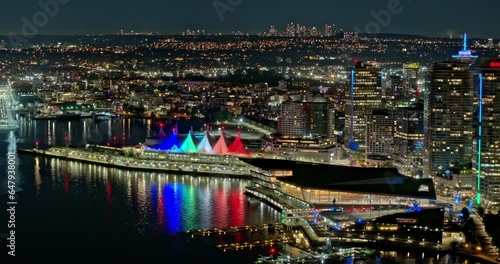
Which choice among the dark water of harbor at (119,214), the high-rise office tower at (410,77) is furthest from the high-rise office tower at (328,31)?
the dark water of harbor at (119,214)

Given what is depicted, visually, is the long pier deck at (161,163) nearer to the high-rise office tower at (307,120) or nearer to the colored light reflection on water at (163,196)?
the colored light reflection on water at (163,196)

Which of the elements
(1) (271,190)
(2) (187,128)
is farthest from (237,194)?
(2) (187,128)

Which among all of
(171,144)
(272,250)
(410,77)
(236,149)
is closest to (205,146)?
(236,149)

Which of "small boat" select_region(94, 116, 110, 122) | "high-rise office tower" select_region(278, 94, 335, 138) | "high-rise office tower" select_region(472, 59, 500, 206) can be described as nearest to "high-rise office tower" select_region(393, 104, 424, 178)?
"high-rise office tower" select_region(472, 59, 500, 206)

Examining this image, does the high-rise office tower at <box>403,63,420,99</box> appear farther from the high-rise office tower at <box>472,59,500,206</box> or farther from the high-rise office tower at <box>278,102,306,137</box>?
the high-rise office tower at <box>472,59,500,206</box>

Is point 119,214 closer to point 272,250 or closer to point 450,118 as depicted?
point 272,250
